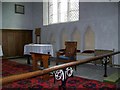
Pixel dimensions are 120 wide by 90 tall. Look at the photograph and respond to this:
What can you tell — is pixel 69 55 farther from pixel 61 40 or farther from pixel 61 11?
pixel 61 11

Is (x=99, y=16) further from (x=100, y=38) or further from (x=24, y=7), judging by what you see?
(x=24, y=7)

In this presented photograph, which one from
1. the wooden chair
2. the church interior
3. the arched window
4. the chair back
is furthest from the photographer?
the arched window

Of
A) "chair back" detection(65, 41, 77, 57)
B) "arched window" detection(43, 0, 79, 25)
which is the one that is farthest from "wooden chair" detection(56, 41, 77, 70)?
"arched window" detection(43, 0, 79, 25)

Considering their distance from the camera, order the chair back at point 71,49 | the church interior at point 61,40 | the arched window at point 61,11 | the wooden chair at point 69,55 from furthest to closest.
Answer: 1. the arched window at point 61,11
2. the chair back at point 71,49
3. the wooden chair at point 69,55
4. the church interior at point 61,40

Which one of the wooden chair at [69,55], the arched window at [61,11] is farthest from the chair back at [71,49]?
the arched window at [61,11]

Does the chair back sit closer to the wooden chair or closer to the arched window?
the wooden chair

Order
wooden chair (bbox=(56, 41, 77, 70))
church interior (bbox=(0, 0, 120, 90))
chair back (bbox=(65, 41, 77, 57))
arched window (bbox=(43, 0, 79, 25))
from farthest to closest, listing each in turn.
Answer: arched window (bbox=(43, 0, 79, 25))
chair back (bbox=(65, 41, 77, 57))
wooden chair (bbox=(56, 41, 77, 70))
church interior (bbox=(0, 0, 120, 90))

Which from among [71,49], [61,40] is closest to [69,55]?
[71,49]

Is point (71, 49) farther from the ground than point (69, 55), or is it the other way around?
point (71, 49)

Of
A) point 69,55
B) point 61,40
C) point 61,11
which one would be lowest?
point 69,55

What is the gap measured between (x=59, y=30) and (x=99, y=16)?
2183 millimetres

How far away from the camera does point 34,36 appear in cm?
874

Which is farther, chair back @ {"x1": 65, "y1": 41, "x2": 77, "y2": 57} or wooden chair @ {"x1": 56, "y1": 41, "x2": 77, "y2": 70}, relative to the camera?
chair back @ {"x1": 65, "y1": 41, "x2": 77, "y2": 57}

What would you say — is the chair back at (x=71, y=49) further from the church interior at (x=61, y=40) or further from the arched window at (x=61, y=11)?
the arched window at (x=61, y=11)
